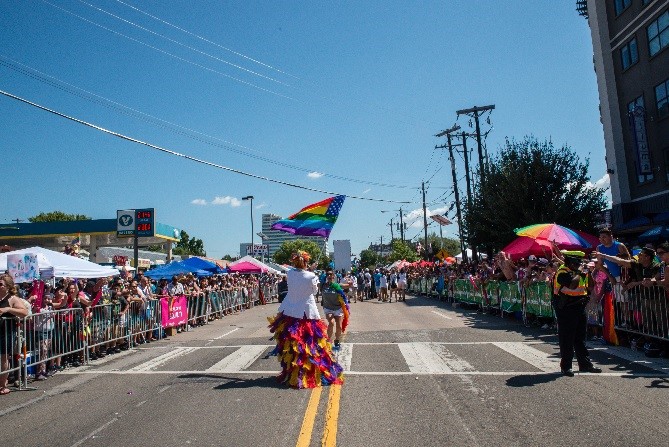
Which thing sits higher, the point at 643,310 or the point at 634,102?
the point at 634,102

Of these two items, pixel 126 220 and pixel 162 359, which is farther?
pixel 126 220

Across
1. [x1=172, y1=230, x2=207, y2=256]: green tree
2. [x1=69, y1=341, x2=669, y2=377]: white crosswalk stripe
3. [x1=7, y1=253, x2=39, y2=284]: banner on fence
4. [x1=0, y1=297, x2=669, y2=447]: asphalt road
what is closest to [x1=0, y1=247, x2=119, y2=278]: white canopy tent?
[x1=7, y1=253, x2=39, y2=284]: banner on fence

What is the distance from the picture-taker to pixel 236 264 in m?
33.3

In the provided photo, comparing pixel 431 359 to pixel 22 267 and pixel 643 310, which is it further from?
pixel 22 267

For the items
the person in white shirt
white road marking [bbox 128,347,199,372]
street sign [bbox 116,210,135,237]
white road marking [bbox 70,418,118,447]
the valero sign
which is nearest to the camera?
white road marking [bbox 70,418,118,447]

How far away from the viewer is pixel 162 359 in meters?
10.7

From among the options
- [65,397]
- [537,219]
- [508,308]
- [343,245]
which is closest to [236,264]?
[343,245]

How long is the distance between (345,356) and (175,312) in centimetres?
832

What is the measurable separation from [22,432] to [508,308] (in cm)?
1372

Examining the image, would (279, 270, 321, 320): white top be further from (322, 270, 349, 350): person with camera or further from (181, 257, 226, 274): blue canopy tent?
(181, 257, 226, 274): blue canopy tent

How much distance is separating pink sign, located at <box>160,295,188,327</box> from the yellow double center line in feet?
31.0

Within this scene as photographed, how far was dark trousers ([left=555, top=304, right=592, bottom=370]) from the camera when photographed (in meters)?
7.72

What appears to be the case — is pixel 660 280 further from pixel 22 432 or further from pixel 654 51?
pixel 654 51

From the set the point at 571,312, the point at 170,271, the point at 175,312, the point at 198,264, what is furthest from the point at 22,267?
the point at 198,264
